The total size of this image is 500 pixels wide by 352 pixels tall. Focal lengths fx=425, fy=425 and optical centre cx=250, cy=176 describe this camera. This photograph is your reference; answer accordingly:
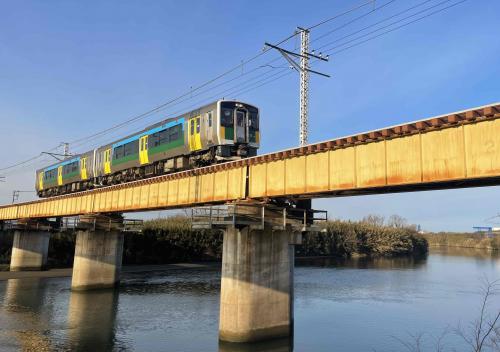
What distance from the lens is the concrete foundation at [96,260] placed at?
39.4m

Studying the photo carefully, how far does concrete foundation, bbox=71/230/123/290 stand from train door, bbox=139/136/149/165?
35.2 feet

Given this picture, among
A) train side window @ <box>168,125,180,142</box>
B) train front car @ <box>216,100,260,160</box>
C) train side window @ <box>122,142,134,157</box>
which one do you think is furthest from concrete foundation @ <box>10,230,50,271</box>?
train front car @ <box>216,100,260,160</box>

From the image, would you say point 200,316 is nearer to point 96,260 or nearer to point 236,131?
point 236,131

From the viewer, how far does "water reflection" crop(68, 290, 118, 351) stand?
71.7ft

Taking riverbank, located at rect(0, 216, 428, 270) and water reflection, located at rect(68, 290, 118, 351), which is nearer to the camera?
water reflection, located at rect(68, 290, 118, 351)

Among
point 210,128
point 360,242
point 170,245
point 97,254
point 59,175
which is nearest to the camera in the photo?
point 210,128

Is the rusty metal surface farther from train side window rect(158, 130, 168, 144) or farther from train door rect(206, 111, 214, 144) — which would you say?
train side window rect(158, 130, 168, 144)

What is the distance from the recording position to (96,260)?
40.3 meters

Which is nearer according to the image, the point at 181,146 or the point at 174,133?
the point at 181,146

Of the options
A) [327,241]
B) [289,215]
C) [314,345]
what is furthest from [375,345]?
[327,241]

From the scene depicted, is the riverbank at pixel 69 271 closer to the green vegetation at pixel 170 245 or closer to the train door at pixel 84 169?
the green vegetation at pixel 170 245

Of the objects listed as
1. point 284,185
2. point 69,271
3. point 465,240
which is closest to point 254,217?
point 284,185

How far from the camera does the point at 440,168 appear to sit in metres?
14.6

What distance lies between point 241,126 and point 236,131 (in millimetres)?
653
